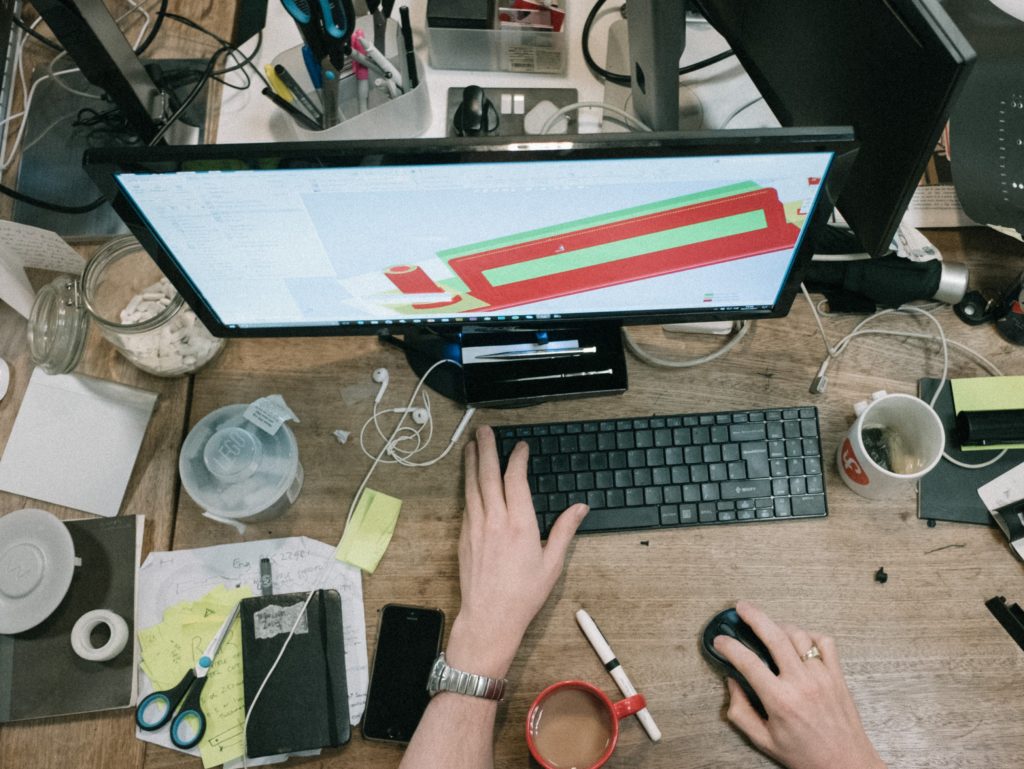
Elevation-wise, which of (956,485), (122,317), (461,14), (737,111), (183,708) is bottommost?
(183,708)

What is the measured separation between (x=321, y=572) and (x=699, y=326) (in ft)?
1.76

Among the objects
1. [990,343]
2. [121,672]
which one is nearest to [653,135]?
[990,343]

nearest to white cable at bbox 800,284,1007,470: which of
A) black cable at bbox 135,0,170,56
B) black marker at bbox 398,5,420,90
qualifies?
black marker at bbox 398,5,420,90

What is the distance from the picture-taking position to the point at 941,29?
2.08ft

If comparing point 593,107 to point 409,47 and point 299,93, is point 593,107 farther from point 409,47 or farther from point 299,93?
point 299,93

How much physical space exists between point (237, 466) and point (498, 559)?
30 cm

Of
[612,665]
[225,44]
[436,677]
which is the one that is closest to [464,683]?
[436,677]

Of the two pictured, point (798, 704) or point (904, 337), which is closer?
point (798, 704)

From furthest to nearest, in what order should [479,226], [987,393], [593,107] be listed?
[593,107]
[987,393]
[479,226]

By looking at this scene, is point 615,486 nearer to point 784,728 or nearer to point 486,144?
point 784,728

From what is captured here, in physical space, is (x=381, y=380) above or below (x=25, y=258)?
below

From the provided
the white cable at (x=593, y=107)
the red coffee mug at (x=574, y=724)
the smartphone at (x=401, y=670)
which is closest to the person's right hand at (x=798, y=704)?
the red coffee mug at (x=574, y=724)

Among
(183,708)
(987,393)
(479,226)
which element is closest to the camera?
(479,226)

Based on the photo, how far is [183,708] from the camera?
31.6 inches
